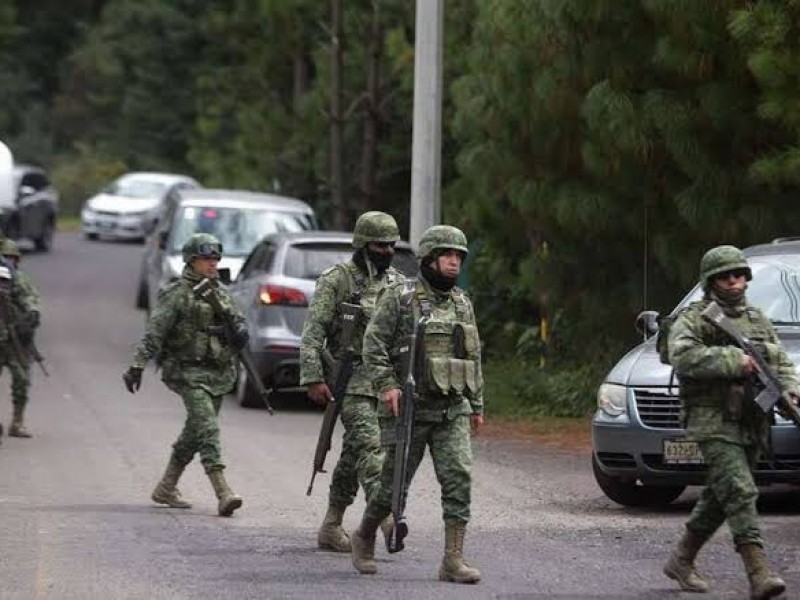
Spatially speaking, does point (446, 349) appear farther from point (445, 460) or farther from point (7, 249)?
point (7, 249)

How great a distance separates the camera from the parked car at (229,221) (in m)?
25.2

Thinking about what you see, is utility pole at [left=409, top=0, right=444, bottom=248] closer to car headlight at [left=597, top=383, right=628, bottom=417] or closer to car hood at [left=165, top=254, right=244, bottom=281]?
car hood at [left=165, top=254, right=244, bottom=281]

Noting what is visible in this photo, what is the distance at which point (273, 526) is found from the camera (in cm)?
1298

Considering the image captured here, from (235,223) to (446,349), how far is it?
48.8ft

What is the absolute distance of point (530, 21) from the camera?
1948 cm

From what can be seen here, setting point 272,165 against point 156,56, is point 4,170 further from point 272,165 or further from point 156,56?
point 156,56

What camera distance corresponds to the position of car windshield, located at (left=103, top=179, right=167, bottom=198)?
161 feet

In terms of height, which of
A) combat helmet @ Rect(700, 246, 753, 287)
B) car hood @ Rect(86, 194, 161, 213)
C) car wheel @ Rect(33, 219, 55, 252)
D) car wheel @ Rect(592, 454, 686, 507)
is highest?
combat helmet @ Rect(700, 246, 753, 287)

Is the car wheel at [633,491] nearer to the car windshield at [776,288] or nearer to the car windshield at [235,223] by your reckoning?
the car windshield at [776,288]

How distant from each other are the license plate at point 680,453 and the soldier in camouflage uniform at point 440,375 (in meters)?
2.67

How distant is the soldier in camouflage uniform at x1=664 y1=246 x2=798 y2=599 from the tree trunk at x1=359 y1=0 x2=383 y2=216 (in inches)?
785

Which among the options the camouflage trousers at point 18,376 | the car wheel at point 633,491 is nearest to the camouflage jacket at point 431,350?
the car wheel at point 633,491

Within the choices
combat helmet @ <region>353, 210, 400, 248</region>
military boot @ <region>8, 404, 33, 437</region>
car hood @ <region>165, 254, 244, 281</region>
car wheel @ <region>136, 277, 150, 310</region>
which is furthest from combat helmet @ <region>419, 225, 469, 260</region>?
car wheel @ <region>136, 277, 150, 310</region>

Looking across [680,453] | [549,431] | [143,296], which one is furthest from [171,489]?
[143,296]
